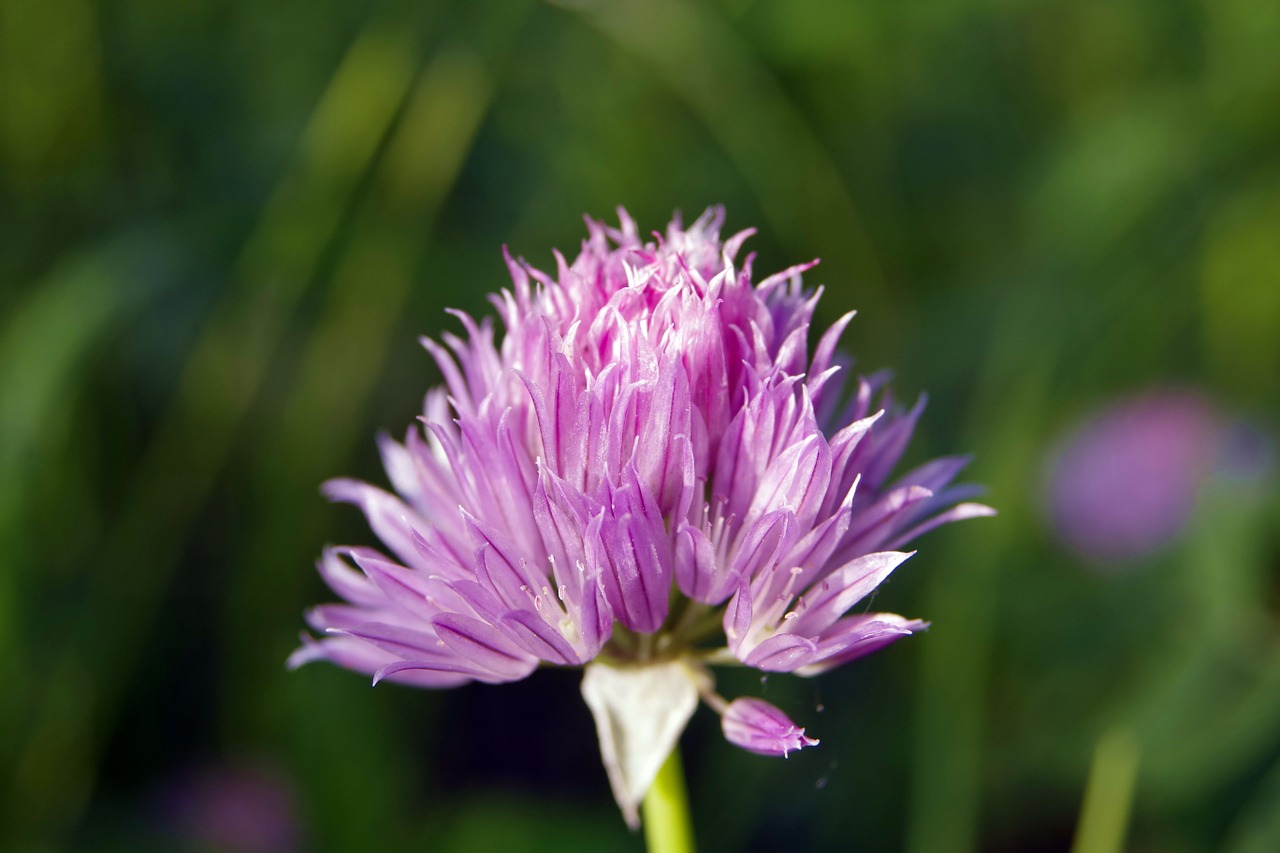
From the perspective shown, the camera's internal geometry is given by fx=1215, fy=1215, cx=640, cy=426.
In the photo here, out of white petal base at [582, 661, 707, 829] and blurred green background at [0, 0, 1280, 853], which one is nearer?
white petal base at [582, 661, 707, 829]

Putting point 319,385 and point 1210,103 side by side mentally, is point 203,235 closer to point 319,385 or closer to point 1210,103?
point 319,385

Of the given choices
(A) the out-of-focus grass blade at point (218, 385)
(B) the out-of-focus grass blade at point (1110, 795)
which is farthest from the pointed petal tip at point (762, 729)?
(A) the out-of-focus grass blade at point (218, 385)

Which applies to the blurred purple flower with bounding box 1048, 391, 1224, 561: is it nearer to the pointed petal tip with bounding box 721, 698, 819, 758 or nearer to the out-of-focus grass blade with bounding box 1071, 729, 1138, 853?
the out-of-focus grass blade with bounding box 1071, 729, 1138, 853

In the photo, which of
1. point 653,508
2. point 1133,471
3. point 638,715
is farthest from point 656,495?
point 1133,471

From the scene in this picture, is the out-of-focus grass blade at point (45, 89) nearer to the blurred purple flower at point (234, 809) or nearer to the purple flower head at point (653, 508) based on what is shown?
the blurred purple flower at point (234, 809)

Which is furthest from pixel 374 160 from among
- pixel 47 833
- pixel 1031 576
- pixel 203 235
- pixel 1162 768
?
pixel 1162 768

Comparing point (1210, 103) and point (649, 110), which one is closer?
point (1210, 103)

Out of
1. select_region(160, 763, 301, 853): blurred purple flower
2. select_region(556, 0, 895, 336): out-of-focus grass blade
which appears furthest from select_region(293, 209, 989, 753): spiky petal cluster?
select_region(556, 0, 895, 336): out-of-focus grass blade
